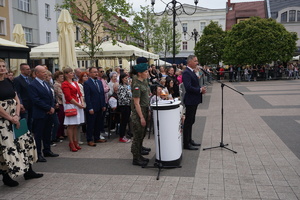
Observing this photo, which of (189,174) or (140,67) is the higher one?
(140,67)

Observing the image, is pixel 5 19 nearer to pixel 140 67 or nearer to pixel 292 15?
pixel 140 67

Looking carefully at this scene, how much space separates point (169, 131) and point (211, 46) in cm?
4178

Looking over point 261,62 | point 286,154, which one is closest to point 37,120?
point 286,154

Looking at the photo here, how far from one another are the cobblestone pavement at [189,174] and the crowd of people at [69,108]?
326mm

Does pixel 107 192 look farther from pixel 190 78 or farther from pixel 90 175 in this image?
pixel 190 78

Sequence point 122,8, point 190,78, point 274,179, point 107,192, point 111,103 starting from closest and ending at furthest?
point 107,192 < point 274,179 < point 190,78 < point 111,103 < point 122,8

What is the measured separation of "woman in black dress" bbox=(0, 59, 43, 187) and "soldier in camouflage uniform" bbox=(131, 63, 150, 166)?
1.94 m

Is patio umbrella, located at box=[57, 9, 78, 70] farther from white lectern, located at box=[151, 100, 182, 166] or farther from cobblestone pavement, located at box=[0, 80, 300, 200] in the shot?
white lectern, located at box=[151, 100, 182, 166]

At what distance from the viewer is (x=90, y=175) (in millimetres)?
5238

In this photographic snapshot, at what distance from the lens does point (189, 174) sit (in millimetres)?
5121

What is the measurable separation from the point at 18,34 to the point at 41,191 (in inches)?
444

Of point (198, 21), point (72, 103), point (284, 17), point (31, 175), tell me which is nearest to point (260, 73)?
point (284, 17)

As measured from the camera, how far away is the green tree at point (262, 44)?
30484 mm

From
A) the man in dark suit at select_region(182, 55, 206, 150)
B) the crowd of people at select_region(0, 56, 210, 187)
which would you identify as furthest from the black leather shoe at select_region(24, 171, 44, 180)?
the man in dark suit at select_region(182, 55, 206, 150)
